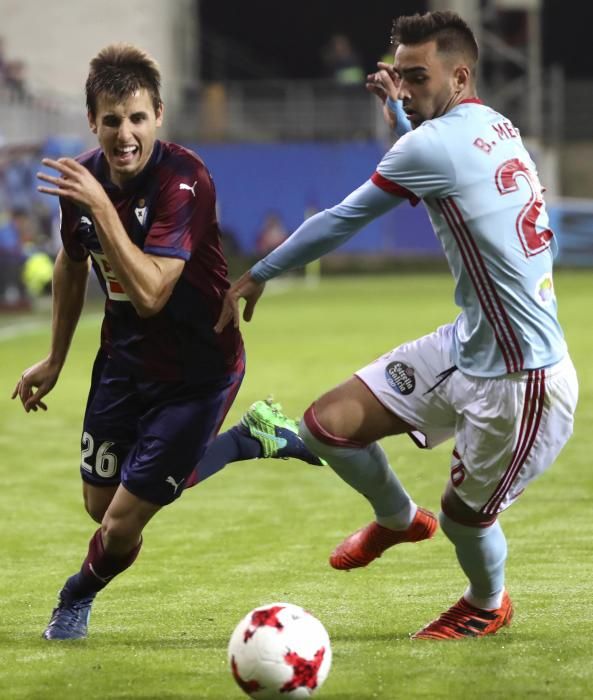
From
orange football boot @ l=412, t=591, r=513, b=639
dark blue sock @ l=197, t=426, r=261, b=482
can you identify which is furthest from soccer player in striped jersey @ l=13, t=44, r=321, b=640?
orange football boot @ l=412, t=591, r=513, b=639

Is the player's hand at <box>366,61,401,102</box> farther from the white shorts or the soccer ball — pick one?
the soccer ball

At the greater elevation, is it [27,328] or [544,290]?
[544,290]

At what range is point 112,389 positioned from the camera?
5.74 meters

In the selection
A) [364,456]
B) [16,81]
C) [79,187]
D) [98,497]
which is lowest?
[16,81]

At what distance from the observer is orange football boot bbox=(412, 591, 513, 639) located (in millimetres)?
5523

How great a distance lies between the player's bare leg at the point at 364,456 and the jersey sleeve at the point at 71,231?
3.49ft

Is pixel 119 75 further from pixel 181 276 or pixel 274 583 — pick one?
pixel 274 583

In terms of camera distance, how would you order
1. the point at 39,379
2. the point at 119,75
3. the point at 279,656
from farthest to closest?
the point at 39,379 < the point at 119,75 < the point at 279,656

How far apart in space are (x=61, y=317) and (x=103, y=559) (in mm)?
965

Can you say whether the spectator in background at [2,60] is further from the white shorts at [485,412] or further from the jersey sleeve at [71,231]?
the white shorts at [485,412]

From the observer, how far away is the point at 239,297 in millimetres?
5262

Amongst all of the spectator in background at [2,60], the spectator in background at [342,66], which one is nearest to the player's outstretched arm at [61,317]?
the spectator in background at [2,60]

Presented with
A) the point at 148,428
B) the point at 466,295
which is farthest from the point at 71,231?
the point at 466,295

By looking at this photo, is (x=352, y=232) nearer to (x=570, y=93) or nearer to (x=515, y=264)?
(x=515, y=264)
